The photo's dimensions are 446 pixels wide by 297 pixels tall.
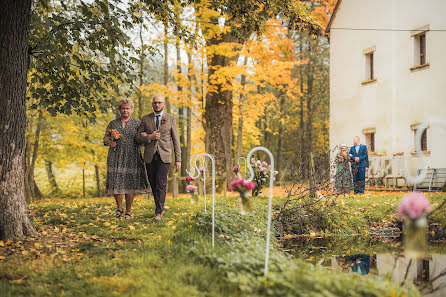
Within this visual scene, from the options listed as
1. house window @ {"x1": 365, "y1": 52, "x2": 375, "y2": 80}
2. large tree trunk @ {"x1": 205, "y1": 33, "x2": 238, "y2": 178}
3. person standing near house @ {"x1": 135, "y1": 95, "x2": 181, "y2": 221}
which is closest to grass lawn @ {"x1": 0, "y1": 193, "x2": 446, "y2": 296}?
person standing near house @ {"x1": 135, "y1": 95, "x2": 181, "y2": 221}

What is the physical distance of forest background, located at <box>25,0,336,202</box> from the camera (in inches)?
298

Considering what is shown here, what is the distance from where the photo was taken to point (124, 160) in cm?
735

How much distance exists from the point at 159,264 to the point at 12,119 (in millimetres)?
3171

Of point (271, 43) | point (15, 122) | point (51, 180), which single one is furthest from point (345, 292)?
point (51, 180)

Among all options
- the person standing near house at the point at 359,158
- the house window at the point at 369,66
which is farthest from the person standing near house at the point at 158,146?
the house window at the point at 369,66

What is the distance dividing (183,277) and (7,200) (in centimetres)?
318

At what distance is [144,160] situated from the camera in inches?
288

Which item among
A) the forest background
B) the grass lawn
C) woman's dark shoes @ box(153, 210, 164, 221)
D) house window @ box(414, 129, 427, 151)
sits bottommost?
the grass lawn

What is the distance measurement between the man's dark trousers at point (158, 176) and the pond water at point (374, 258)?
7.86 ft

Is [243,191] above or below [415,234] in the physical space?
above

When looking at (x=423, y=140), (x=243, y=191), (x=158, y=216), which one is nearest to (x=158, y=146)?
(x=158, y=216)

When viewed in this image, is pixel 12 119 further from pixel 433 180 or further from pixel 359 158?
pixel 433 180

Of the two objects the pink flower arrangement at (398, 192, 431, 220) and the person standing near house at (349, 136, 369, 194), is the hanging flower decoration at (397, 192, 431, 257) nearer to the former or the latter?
the pink flower arrangement at (398, 192, 431, 220)

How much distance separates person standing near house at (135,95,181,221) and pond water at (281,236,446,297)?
A: 97.1 inches
